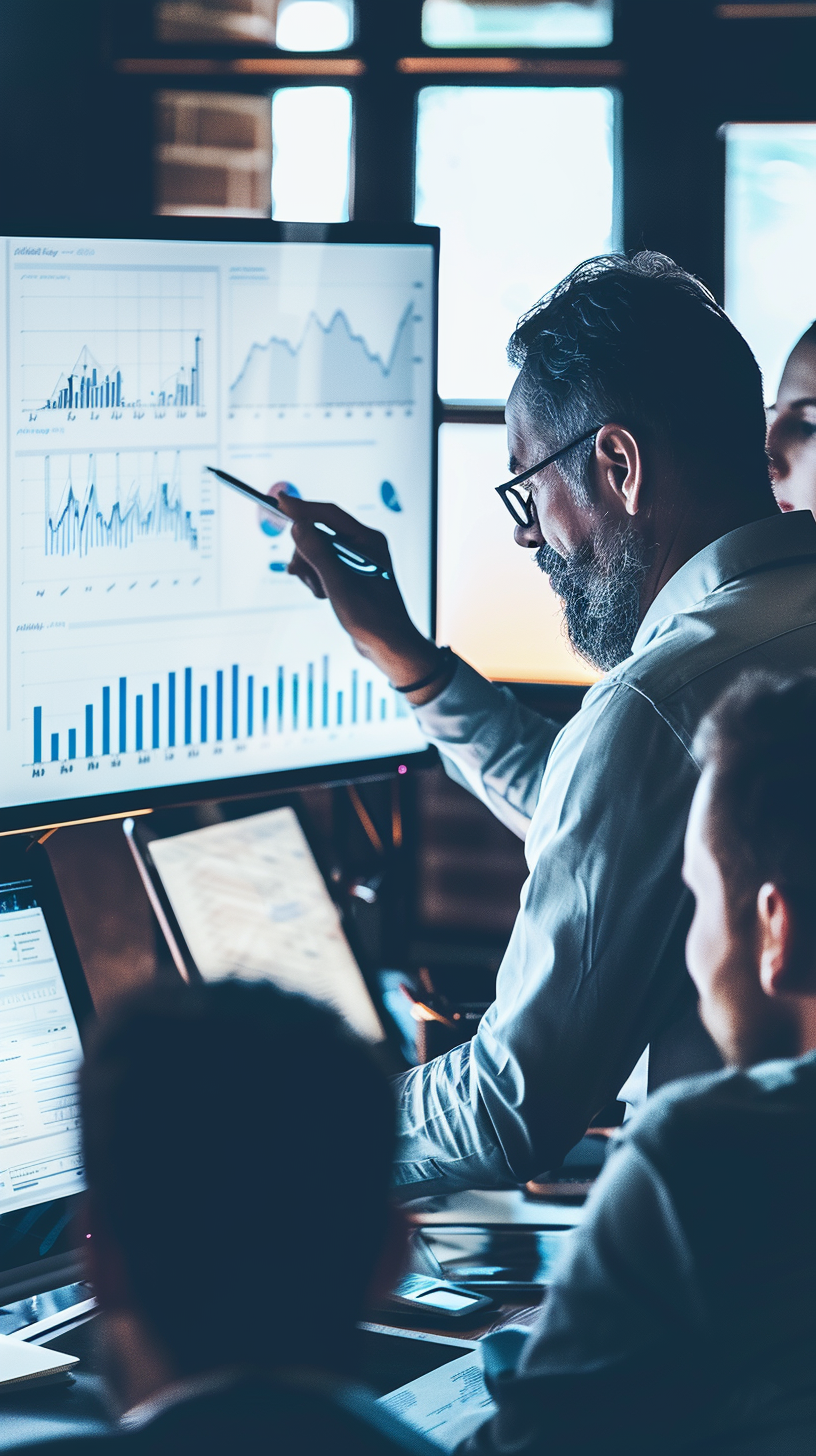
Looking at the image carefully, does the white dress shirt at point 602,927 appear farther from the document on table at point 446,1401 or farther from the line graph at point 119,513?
the line graph at point 119,513

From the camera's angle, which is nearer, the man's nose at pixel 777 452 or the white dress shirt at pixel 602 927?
the white dress shirt at pixel 602 927

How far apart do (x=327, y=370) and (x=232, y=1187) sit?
112 centimetres

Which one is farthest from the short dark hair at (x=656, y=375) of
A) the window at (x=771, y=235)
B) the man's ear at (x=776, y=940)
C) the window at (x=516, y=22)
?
the window at (x=516, y=22)

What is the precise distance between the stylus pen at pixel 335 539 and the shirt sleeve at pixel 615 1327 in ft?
2.89

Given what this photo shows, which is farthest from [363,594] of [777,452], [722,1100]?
[722,1100]

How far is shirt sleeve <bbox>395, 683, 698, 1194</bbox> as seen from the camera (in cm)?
117

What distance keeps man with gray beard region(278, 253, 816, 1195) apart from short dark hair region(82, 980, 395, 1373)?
0.49 metres

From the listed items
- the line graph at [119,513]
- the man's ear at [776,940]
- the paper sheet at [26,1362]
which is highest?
the line graph at [119,513]

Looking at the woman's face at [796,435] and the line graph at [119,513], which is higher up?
the woman's face at [796,435]

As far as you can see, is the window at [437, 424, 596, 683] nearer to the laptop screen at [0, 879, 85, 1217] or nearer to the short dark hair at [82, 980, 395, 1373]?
the laptop screen at [0, 879, 85, 1217]

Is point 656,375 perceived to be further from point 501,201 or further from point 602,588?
point 501,201

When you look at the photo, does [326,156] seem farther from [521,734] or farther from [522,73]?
[521,734]

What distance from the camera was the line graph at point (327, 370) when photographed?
1564mm

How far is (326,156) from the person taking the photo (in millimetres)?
2463
